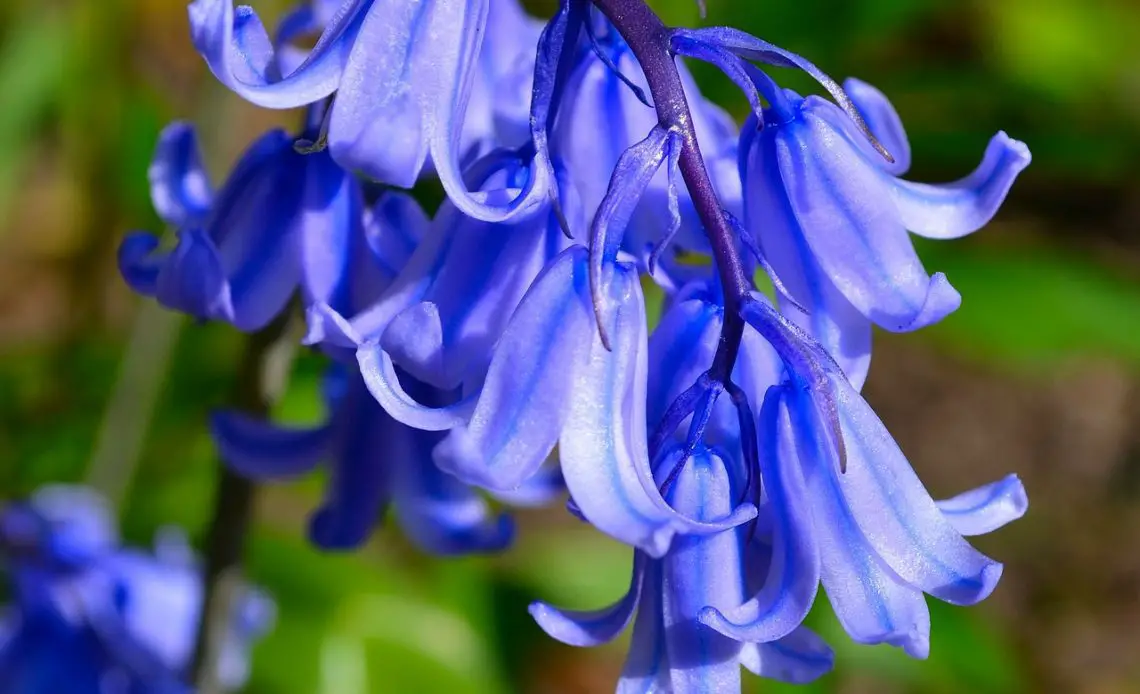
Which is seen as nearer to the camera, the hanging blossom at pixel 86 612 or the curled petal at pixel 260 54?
the curled petal at pixel 260 54

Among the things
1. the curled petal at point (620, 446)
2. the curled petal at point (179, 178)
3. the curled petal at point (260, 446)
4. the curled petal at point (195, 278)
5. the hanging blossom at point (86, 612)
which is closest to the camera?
the curled petal at point (620, 446)

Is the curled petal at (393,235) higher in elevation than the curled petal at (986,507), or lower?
higher

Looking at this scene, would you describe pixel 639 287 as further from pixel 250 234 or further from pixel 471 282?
pixel 250 234

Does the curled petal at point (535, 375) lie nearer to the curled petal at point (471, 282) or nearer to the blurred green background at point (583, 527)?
the curled petal at point (471, 282)

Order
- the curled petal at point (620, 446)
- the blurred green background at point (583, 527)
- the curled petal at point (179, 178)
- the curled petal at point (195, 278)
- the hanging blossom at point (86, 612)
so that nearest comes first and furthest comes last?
1. the curled petal at point (620, 446)
2. the curled petal at point (195, 278)
3. the curled petal at point (179, 178)
4. the hanging blossom at point (86, 612)
5. the blurred green background at point (583, 527)

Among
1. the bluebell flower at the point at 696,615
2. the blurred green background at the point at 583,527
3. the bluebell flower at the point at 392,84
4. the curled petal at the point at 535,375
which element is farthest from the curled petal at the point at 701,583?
the blurred green background at the point at 583,527

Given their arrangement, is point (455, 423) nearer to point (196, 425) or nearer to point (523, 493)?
point (523, 493)

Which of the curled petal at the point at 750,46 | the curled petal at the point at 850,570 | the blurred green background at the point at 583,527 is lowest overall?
the blurred green background at the point at 583,527

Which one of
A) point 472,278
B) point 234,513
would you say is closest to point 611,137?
point 472,278
